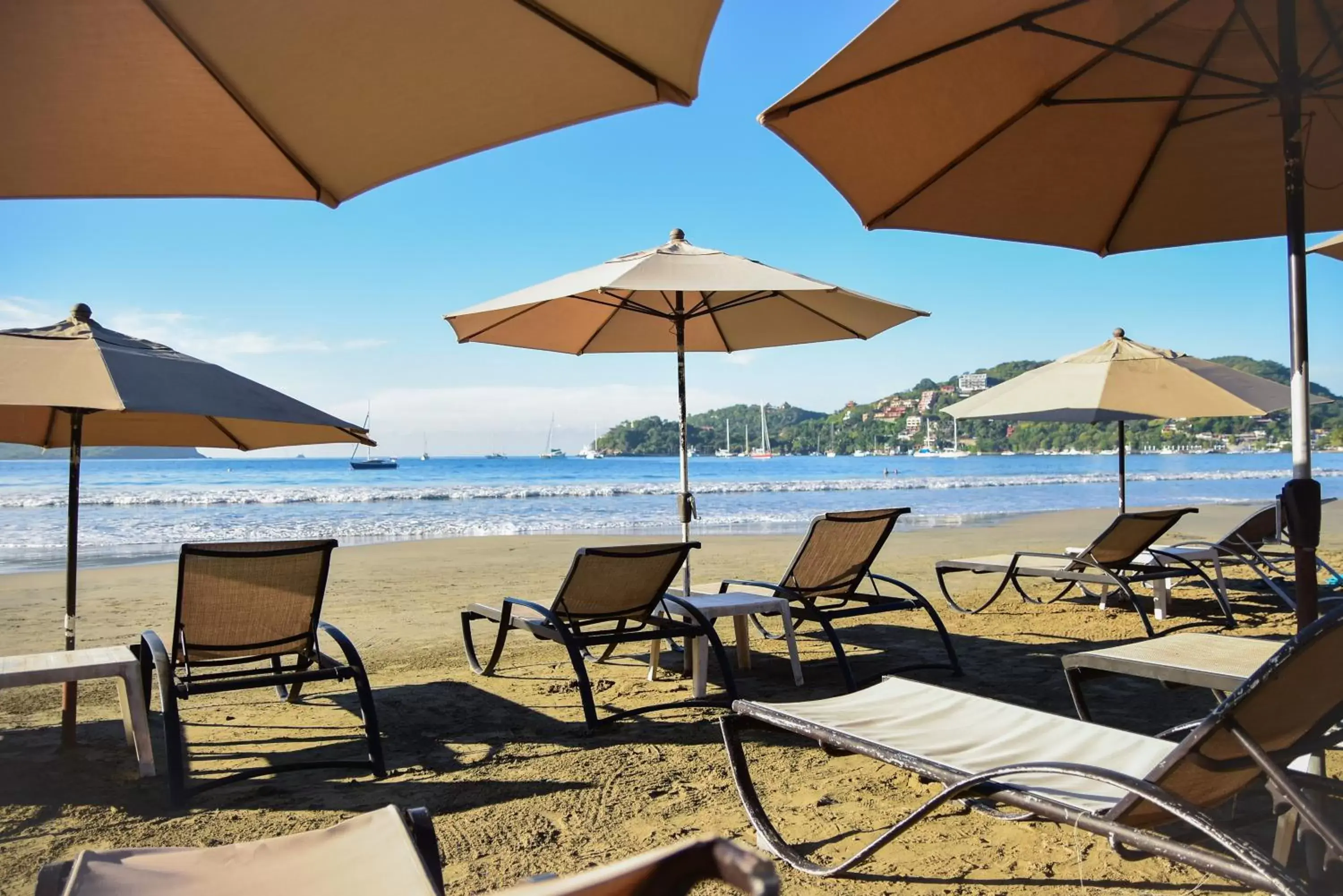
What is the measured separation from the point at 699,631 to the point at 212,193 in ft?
9.72

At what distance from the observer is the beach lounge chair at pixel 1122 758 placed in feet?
5.98

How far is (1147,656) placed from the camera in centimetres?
322

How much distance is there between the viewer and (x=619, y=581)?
4664 mm

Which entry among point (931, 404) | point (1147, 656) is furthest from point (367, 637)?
point (931, 404)

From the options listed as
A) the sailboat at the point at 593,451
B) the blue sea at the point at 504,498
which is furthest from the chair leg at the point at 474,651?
the sailboat at the point at 593,451

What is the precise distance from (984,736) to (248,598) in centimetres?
312

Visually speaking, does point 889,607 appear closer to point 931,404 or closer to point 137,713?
point 137,713

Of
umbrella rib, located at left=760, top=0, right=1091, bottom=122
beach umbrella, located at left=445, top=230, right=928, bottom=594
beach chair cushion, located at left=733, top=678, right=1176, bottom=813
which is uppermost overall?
umbrella rib, located at left=760, top=0, right=1091, bottom=122

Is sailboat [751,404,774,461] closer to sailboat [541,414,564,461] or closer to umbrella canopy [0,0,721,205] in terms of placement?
sailboat [541,414,564,461]

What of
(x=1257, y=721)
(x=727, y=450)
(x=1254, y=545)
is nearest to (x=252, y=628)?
Result: (x=1257, y=721)

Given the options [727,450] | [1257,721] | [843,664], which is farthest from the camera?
[727,450]

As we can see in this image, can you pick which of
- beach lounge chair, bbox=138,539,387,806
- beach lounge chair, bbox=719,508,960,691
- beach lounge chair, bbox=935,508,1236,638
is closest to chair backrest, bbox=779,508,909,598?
beach lounge chair, bbox=719,508,960,691

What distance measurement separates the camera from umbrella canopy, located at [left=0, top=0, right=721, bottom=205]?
7.69ft

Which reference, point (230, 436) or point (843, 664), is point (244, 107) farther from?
point (843, 664)
